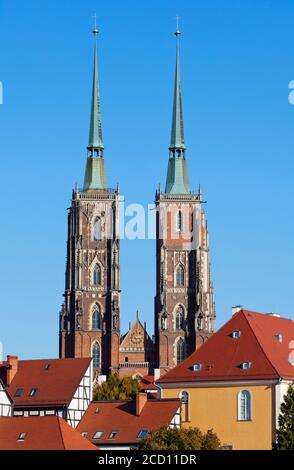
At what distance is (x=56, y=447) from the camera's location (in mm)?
61094

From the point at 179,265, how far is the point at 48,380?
5345 cm

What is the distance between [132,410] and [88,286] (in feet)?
190

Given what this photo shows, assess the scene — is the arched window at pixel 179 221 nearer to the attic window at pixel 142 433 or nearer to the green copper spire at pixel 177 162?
the green copper spire at pixel 177 162

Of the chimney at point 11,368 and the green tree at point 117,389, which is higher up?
the green tree at point 117,389

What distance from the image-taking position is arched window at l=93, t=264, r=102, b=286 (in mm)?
130000

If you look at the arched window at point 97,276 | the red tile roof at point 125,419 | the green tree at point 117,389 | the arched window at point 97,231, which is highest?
the arched window at point 97,231

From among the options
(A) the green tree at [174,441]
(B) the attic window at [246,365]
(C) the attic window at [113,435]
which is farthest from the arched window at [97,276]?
(A) the green tree at [174,441]

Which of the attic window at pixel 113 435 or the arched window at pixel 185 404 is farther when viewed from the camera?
the arched window at pixel 185 404

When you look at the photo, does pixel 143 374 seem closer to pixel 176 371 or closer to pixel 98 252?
pixel 98 252

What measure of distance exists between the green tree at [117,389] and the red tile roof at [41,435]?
37.8m

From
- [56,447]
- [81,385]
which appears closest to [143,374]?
[81,385]

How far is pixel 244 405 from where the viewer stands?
73062mm

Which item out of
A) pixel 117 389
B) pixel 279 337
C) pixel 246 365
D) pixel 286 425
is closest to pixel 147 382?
pixel 117 389

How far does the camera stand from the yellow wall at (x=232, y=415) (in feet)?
236
